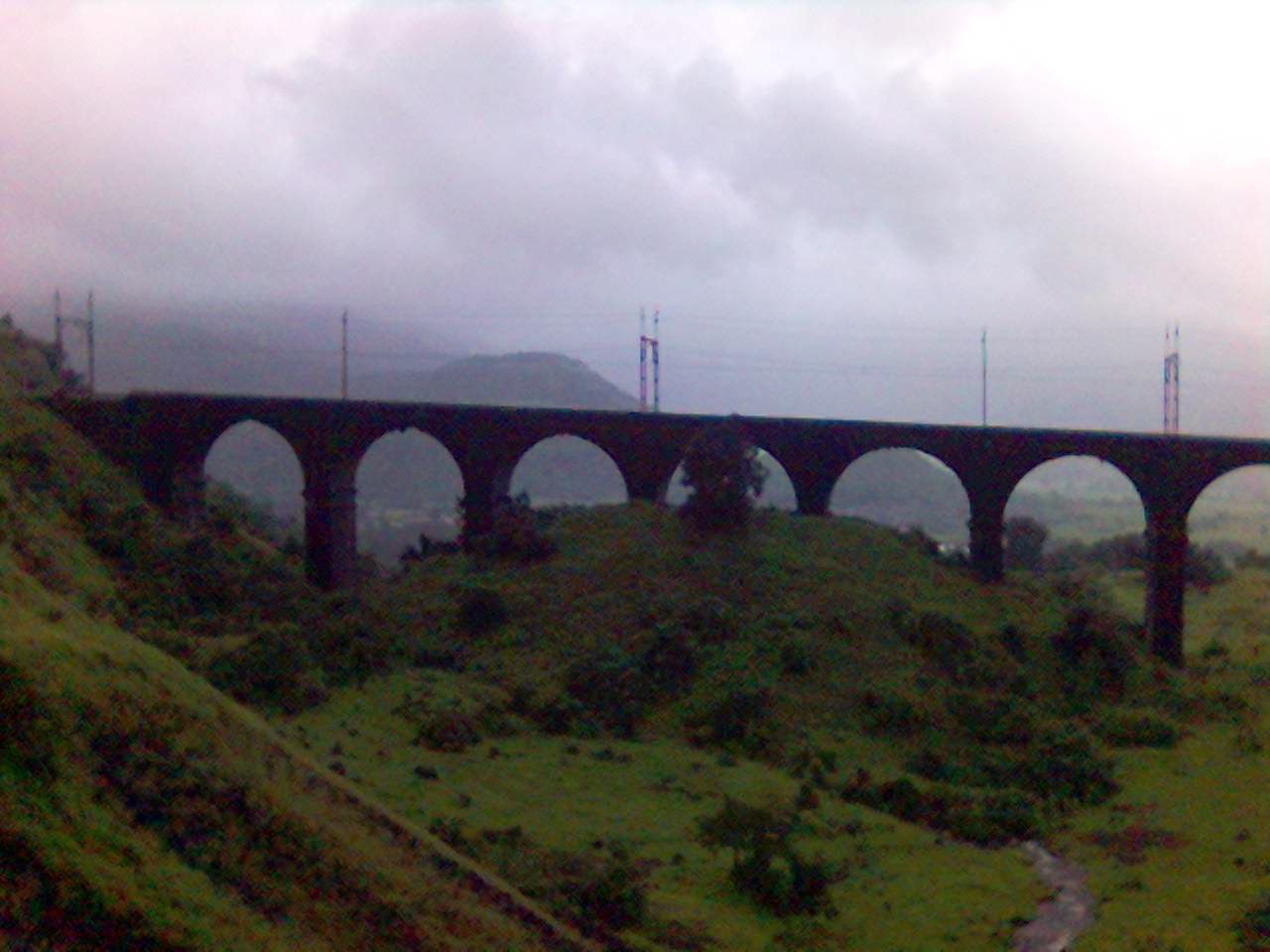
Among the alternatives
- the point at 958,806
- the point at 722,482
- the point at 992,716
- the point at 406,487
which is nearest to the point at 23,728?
the point at 958,806

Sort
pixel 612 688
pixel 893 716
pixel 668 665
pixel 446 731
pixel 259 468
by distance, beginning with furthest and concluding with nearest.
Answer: pixel 259 468 → pixel 668 665 → pixel 612 688 → pixel 893 716 → pixel 446 731

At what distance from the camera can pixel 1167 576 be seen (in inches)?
922

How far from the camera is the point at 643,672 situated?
19672mm

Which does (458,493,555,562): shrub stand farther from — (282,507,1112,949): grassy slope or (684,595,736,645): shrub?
(684,595,736,645): shrub

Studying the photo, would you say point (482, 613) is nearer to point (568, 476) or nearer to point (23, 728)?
point (23, 728)

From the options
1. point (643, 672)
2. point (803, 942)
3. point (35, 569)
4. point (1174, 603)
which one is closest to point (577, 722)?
point (643, 672)

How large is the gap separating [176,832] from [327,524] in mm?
20537

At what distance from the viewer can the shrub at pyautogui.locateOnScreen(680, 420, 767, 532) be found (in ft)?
77.5

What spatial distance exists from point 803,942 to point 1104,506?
95295mm

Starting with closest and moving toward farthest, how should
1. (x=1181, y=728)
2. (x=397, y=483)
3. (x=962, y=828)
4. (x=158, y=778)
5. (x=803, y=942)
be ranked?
(x=158, y=778), (x=803, y=942), (x=962, y=828), (x=1181, y=728), (x=397, y=483)

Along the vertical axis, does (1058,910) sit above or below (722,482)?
below

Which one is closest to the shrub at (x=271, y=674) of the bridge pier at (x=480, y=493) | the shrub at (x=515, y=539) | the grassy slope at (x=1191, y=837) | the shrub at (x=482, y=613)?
the shrub at (x=482, y=613)

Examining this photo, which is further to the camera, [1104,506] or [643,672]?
[1104,506]

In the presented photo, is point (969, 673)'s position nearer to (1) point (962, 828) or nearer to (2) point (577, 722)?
(1) point (962, 828)
